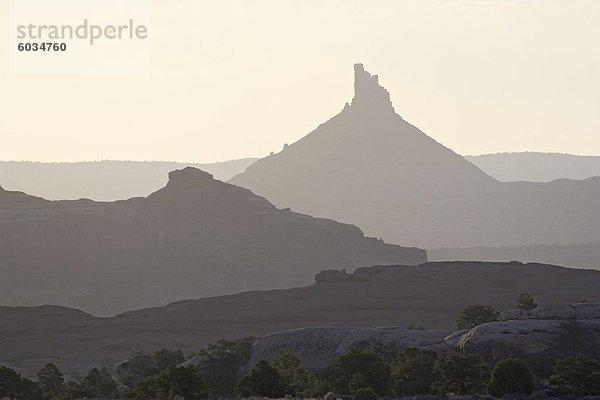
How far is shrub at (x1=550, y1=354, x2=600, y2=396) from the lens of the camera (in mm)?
42750

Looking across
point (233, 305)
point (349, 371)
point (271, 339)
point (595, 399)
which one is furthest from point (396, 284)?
point (595, 399)

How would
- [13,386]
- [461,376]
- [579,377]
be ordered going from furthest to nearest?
[13,386], [461,376], [579,377]

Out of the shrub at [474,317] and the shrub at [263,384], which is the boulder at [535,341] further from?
the shrub at [474,317]

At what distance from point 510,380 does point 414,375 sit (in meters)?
7.41

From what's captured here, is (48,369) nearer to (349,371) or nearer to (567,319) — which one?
(349,371)

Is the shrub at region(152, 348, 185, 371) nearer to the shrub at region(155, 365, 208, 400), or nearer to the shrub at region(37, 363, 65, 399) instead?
the shrub at region(37, 363, 65, 399)

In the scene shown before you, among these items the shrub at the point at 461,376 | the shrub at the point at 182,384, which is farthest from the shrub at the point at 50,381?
the shrub at the point at 461,376

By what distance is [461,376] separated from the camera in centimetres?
4544

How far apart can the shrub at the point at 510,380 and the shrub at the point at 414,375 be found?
19.8ft

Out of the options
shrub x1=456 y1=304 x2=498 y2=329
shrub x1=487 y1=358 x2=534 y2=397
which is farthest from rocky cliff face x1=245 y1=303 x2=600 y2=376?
shrub x1=487 y1=358 x2=534 y2=397

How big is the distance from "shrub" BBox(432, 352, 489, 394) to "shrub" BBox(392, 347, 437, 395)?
1.27m

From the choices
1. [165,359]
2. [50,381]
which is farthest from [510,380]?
[50,381]

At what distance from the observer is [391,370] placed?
5062cm

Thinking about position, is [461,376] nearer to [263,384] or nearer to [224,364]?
[263,384]
